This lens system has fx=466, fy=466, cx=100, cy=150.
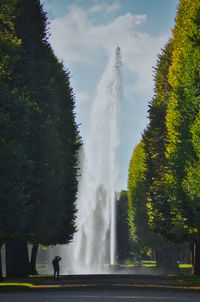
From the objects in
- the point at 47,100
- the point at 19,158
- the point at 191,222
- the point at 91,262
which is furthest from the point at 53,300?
the point at 91,262

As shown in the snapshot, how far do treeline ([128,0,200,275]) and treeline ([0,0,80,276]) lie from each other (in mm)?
6341

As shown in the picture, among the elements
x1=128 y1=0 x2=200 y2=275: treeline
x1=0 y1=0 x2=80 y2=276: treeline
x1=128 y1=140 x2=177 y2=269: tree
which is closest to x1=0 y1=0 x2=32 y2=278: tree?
x1=0 y1=0 x2=80 y2=276: treeline

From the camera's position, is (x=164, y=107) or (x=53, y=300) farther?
(x=164, y=107)

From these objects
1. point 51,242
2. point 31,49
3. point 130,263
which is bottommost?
point 130,263

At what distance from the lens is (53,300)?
595 inches

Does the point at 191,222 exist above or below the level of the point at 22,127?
below

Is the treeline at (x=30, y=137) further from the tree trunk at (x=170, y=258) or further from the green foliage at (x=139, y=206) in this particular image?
the tree trunk at (x=170, y=258)

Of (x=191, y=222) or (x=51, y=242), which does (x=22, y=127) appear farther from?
(x=51, y=242)

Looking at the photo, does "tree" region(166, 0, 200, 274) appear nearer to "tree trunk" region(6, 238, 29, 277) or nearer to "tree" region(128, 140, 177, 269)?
"tree trunk" region(6, 238, 29, 277)

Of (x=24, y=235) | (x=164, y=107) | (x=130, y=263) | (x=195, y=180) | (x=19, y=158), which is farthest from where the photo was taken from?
(x=130, y=263)

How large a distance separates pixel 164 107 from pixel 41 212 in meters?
12.9

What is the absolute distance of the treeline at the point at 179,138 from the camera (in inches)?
1008

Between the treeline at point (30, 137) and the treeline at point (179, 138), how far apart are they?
634 centimetres

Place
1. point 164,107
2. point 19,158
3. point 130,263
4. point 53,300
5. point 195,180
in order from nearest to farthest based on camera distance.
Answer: point 53,300
point 19,158
point 195,180
point 164,107
point 130,263
